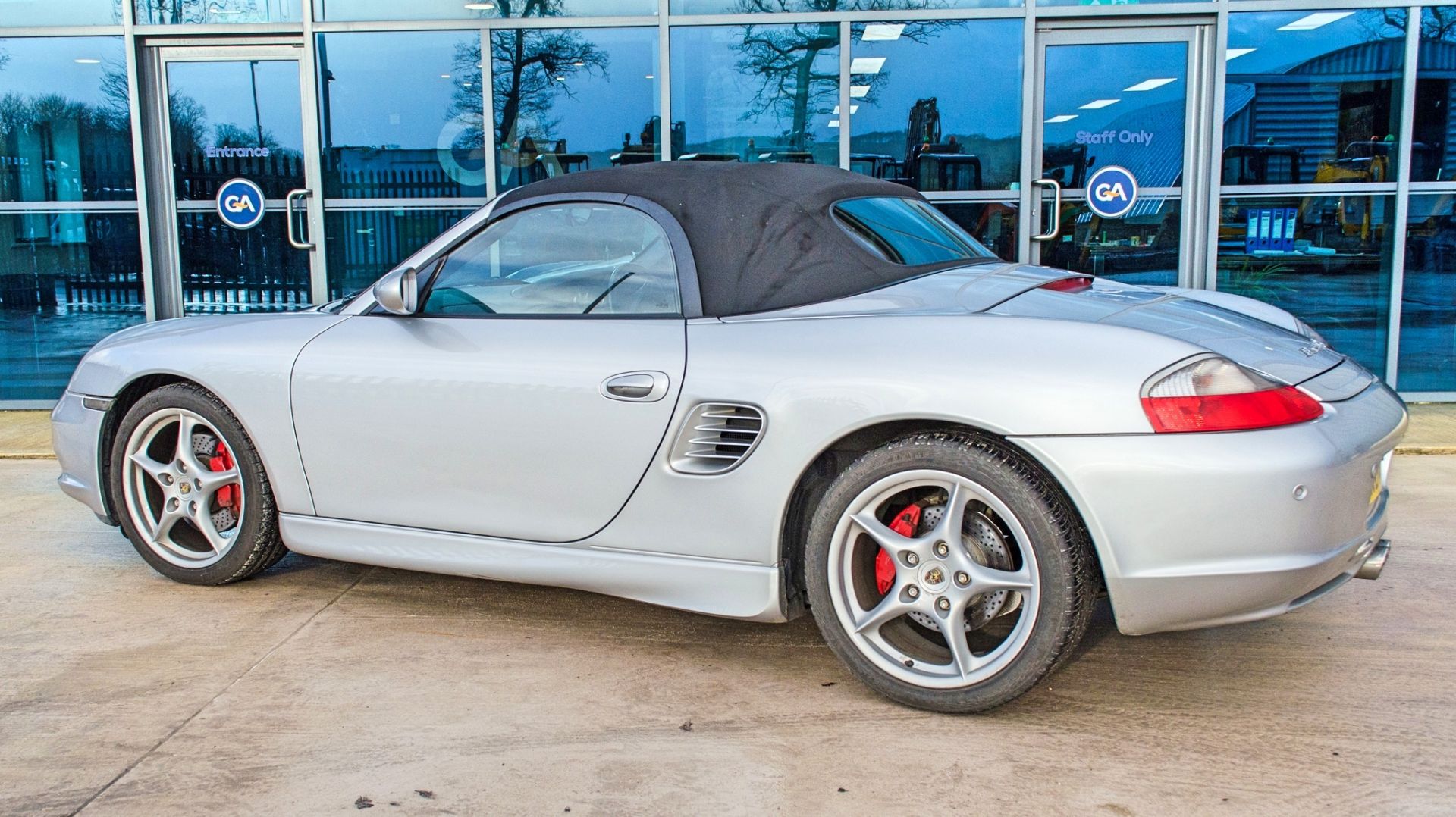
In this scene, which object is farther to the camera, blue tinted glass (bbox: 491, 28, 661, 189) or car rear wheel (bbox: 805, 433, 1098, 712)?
blue tinted glass (bbox: 491, 28, 661, 189)

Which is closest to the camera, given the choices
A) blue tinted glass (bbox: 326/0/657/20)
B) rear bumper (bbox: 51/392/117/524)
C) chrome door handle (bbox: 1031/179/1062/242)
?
rear bumper (bbox: 51/392/117/524)

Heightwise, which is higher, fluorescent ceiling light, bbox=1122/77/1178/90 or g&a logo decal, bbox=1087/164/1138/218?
fluorescent ceiling light, bbox=1122/77/1178/90

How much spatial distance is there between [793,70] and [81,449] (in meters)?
5.39

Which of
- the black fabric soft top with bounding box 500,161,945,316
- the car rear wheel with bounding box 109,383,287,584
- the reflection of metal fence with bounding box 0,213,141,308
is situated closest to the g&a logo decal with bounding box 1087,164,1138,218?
the black fabric soft top with bounding box 500,161,945,316

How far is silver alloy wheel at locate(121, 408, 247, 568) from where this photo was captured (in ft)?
13.9

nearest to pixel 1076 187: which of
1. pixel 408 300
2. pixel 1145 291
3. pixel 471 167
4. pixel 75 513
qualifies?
pixel 471 167

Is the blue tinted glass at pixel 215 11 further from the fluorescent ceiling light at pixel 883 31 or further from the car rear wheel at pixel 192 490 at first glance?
the car rear wheel at pixel 192 490

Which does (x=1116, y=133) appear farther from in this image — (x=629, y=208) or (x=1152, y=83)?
(x=629, y=208)

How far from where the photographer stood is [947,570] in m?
3.10

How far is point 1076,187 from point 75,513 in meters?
6.27

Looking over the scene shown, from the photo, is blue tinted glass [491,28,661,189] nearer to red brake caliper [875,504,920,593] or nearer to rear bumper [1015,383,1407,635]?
red brake caliper [875,504,920,593]

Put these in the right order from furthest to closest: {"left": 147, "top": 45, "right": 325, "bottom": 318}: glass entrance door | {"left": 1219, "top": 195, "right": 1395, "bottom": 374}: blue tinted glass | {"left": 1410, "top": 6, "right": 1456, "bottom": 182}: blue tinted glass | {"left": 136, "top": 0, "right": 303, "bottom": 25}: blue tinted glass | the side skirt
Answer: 1. {"left": 147, "top": 45, "right": 325, "bottom": 318}: glass entrance door
2. {"left": 136, "top": 0, "right": 303, "bottom": 25}: blue tinted glass
3. {"left": 1219, "top": 195, "right": 1395, "bottom": 374}: blue tinted glass
4. {"left": 1410, "top": 6, "right": 1456, "bottom": 182}: blue tinted glass
5. the side skirt

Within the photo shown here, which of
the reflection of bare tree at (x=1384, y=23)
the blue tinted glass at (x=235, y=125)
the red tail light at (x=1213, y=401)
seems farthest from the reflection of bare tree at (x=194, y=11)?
the red tail light at (x=1213, y=401)

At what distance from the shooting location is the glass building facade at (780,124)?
8.12m
